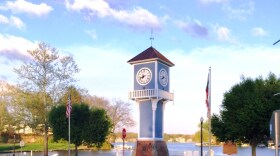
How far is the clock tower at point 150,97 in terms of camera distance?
4294cm

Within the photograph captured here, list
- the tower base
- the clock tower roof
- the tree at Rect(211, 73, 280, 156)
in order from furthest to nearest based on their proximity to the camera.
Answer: the clock tower roof
the tower base
the tree at Rect(211, 73, 280, 156)

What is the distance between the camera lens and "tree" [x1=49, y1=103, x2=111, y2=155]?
50.5 metres

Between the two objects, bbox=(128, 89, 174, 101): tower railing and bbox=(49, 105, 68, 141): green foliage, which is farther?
bbox=(49, 105, 68, 141): green foliage

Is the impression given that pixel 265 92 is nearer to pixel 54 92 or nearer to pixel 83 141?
pixel 83 141

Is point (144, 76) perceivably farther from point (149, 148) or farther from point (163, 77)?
point (149, 148)

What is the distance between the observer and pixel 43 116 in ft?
187

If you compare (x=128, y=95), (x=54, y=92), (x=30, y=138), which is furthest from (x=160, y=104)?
(x=30, y=138)

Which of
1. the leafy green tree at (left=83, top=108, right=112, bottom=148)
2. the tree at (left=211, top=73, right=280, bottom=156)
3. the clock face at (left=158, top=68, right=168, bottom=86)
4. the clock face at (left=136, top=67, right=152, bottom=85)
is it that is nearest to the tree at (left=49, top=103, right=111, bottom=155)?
the leafy green tree at (left=83, top=108, right=112, bottom=148)

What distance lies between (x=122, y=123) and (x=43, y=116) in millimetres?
37174

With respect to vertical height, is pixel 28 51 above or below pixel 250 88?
above

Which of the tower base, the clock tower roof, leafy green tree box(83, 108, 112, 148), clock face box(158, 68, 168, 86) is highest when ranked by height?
the clock tower roof

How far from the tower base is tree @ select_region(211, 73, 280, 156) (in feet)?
23.1

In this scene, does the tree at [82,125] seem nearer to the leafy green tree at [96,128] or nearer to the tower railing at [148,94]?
the leafy green tree at [96,128]

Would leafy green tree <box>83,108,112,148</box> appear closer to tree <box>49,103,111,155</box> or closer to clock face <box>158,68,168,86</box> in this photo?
tree <box>49,103,111,155</box>
